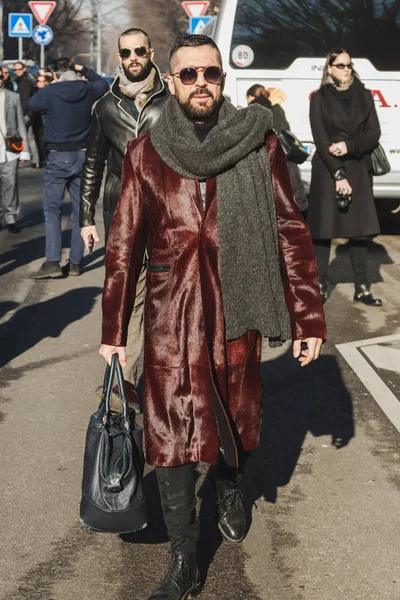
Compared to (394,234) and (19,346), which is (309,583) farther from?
(394,234)

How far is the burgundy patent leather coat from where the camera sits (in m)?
4.16

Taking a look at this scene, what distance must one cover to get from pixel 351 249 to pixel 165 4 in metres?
60.1

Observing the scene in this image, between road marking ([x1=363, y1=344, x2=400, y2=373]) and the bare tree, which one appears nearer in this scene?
road marking ([x1=363, y1=344, x2=400, y2=373])

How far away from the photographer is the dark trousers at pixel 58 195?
1082cm

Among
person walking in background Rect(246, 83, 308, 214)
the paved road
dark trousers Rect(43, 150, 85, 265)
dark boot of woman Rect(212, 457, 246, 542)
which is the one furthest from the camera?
dark trousers Rect(43, 150, 85, 265)

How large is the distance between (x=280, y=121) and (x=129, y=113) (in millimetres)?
5125

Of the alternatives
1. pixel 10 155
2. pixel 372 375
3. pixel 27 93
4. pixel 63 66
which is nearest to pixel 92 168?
pixel 372 375

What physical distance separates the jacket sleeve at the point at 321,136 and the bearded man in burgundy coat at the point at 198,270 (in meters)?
5.25

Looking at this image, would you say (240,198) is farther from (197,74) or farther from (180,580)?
(180,580)

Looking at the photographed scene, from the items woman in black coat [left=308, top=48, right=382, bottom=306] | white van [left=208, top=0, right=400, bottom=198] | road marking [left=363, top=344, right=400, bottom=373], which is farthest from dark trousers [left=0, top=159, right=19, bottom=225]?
road marking [left=363, top=344, right=400, bottom=373]

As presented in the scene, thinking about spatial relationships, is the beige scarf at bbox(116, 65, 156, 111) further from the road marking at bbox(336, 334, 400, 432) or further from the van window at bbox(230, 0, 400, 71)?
the van window at bbox(230, 0, 400, 71)

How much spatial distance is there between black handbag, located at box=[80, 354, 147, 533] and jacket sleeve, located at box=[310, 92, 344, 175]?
5.52 metres

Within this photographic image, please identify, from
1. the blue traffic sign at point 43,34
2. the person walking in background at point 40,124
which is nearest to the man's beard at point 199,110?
the person walking in background at point 40,124

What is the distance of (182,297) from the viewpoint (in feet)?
13.7
